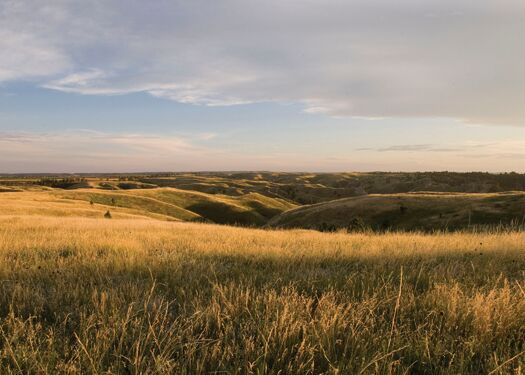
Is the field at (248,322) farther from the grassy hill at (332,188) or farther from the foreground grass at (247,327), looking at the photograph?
the grassy hill at (332,188)

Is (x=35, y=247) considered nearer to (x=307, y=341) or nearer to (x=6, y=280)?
(x=6, y=280)

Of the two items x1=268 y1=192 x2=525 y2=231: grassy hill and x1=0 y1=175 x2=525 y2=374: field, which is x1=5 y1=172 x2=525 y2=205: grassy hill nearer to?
x1=268 y1=192 x2=525 y2=231: grassy hill

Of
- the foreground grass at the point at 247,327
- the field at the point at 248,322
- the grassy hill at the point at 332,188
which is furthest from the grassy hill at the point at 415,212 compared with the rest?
the grassy hill at the point at 332,188

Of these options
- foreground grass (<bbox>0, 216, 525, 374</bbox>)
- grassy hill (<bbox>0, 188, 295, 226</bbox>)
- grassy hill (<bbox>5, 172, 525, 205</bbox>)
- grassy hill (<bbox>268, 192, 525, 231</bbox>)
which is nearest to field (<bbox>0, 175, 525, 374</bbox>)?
foreground grass (<bbox>0, 216, 525, 374</bbox>)

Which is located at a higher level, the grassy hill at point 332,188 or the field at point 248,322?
the field at point 248,322

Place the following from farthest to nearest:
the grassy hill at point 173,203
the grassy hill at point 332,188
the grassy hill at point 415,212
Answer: the grassy hill at point 332,188 < the grassy hill at point 173,203 < the grassy hill at point 415,212

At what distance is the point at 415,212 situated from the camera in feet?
189

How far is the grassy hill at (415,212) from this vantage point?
47834 mm

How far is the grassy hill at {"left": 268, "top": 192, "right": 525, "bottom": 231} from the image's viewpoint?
47.8 metres

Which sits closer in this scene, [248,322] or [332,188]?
[248,322]

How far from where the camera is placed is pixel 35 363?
2.69 m

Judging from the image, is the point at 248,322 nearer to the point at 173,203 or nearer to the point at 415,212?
the point at 415,212

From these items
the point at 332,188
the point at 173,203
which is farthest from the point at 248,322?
the point at 332,188

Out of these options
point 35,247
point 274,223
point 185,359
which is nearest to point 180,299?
point 185,359
